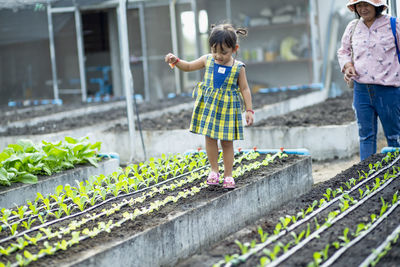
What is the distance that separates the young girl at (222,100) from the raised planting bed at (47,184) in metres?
1.58

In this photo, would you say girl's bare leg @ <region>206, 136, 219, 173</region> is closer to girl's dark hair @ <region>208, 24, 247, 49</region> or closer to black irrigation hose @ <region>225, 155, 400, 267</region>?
girl's dark hair @ <region>208, 24, 247, 49</region>

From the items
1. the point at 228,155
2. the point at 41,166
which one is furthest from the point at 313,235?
the point at 41,166

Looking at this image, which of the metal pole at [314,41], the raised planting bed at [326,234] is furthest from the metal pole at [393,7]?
the metal pole at [314,41]

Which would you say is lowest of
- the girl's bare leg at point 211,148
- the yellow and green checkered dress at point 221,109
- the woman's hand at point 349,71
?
the girl's bare leg at point 211,148

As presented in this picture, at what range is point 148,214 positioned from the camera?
382 cm

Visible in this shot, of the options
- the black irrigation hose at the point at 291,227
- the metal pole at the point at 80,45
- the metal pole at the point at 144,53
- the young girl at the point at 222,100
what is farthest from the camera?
the metal pole at the point at 144,53

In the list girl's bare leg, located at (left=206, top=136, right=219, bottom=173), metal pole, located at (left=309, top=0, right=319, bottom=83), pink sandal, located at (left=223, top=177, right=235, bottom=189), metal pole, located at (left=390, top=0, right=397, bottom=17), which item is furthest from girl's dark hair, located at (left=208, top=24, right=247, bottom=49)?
metal pole, located at (left=309, top=0, right=319, bottom=83)

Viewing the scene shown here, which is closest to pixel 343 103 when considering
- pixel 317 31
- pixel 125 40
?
pixel 125 40

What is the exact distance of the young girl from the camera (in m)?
4.20

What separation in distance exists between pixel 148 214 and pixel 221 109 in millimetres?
977

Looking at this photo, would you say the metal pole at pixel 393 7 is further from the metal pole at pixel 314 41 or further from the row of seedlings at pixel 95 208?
the metal pole at pixel 314 41

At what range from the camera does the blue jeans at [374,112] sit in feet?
16.7

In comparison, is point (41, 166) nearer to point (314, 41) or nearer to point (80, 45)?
point (80, 45)

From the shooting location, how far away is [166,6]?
48.7ft
